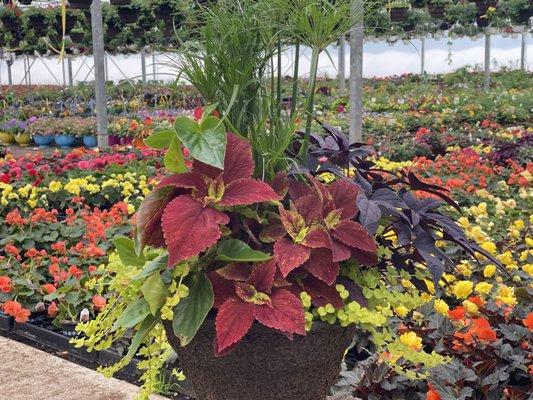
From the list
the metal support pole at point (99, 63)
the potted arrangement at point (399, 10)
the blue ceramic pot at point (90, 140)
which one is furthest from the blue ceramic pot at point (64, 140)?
the metal support pole at point (99, 63)

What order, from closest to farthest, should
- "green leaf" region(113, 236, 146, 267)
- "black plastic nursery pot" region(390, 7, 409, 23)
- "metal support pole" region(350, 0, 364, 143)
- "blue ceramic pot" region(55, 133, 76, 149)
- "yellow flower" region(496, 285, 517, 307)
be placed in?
"green leaf" region(113, 236, 146, 267) < "yellow flower" region(496, 285, 517, 307) < "metal support pole" region(350, 0, 364, 143) < "black plastic nursery pot" region(390, 7, 409, 23) < "blue ceramic pot" region(55, 133, 76, 149)

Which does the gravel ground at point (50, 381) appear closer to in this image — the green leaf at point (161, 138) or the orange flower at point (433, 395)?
the orange flower at point (433, 395)

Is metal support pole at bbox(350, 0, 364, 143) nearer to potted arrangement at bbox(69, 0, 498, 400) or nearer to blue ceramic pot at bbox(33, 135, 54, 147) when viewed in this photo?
potted arrangement at bbox(69, 0, 498, 400)

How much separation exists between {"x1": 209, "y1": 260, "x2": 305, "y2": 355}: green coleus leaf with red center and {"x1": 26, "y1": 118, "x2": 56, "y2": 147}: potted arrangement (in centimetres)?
1392

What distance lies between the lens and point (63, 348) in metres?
3.28

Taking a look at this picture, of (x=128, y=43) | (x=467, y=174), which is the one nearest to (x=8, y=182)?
(x=467, y=174)

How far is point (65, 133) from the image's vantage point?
48.0 ft

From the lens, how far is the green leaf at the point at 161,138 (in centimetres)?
155

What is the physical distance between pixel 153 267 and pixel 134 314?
0.11 m

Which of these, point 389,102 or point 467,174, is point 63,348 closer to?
point 467,174

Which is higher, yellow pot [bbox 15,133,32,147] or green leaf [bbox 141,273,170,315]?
green leaf [bbox 141,273,170,315]

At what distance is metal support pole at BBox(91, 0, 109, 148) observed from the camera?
24.2 feet

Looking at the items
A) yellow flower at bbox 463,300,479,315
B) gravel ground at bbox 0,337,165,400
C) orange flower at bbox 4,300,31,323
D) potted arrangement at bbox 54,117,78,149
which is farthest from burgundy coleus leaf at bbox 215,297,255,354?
potted arrangement at bbox 54,117,78,149

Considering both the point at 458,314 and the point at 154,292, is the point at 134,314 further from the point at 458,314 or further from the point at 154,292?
the point at 458,314
